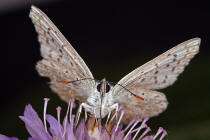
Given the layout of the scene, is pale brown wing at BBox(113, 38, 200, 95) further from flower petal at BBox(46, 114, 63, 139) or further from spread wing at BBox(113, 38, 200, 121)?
flower petal at BBox(46, 114, 63, 139)

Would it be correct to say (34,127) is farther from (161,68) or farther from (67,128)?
(161,68)

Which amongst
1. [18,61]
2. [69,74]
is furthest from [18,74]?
[69,74]

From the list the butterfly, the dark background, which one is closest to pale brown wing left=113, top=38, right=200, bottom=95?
the butterfly

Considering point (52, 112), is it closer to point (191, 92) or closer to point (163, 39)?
point (191, 92)

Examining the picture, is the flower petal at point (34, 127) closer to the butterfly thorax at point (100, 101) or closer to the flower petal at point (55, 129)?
the flower petal at point (55, 129)

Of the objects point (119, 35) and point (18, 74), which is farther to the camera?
point (119, 35)

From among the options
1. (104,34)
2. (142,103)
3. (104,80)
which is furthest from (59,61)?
(104,34)

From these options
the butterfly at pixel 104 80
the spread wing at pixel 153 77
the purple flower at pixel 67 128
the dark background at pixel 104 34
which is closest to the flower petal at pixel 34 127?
the purple flower at pixel 67 128
